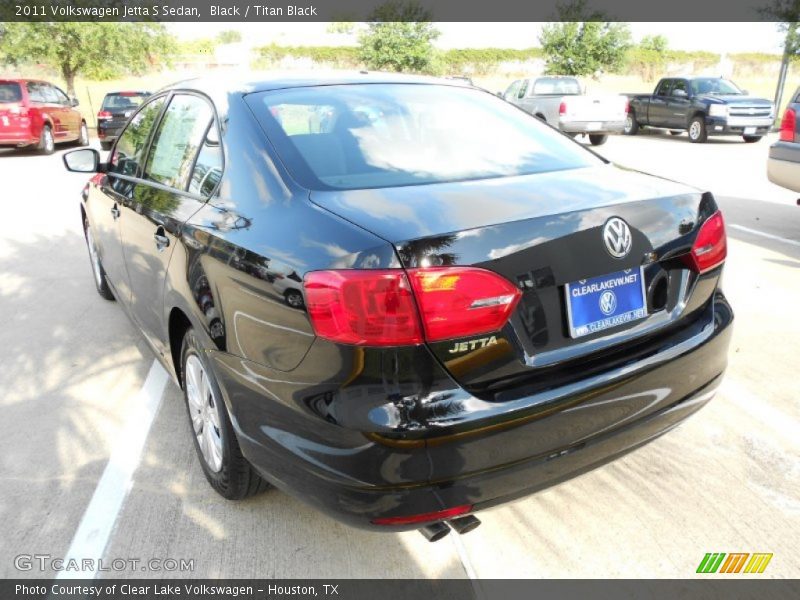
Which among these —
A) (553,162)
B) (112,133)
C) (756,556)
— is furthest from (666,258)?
(112,133)

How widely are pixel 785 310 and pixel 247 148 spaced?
4115 mm

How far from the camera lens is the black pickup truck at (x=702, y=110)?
16781 mm

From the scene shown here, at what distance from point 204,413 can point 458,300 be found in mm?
1490

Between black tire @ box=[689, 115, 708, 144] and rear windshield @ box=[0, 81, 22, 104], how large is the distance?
1701 centimetres

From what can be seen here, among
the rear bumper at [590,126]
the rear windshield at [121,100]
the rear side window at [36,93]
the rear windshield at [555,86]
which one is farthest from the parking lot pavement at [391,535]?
the rear windshield at [121,100]

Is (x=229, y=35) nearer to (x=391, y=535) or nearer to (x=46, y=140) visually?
(x=46, y=140)

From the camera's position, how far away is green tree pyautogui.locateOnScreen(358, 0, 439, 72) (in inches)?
1351

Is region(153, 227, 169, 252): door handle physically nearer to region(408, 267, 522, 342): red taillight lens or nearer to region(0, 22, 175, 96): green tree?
region(408, 267, 522, 342): red taillight lens

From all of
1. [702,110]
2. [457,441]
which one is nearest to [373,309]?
[457,441]

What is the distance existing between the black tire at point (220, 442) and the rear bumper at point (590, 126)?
15.5 meters

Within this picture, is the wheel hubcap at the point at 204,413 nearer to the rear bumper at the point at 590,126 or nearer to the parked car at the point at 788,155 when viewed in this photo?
the parked car at the point at 788,155

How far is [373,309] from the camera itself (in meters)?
1.81

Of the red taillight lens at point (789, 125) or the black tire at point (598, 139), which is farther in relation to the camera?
the black tire at point (598, 139)

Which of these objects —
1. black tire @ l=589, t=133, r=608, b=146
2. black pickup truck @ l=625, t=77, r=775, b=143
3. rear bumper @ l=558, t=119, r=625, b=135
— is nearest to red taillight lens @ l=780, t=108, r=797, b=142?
rear bumper @ l=558, t=119, r=625, b=135
